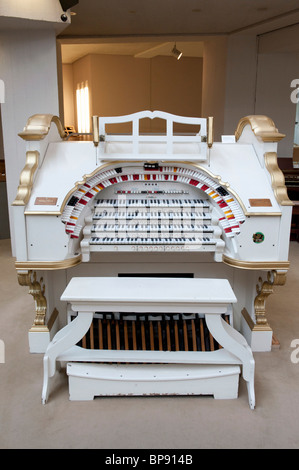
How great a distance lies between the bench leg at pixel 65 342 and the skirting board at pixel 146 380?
0.32 ft

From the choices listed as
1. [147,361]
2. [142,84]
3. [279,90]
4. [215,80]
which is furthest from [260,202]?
[142,84]

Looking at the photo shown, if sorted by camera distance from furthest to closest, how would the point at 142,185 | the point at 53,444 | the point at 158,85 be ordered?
the point at 158,85 → the point at 142,185 → the point at 53,444

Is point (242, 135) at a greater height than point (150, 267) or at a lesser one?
greater

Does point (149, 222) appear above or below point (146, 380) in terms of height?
above

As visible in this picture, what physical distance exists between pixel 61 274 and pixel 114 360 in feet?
3.11

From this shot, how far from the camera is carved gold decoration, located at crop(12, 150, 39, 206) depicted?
2.35 meters

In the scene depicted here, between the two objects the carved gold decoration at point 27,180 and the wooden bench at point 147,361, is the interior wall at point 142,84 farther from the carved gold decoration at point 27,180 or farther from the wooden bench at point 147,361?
the wooden bench at point 147,361

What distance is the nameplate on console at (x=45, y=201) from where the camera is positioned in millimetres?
2377

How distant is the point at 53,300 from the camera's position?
2873 millimetres

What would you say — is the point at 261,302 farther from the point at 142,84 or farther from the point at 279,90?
the point at 142,84

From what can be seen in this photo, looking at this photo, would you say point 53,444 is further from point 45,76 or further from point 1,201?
point 1,201

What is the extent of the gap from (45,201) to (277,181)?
140 centimetres

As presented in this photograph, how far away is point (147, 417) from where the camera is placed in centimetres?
202

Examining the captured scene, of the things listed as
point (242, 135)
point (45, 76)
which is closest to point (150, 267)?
point (242, 135)
